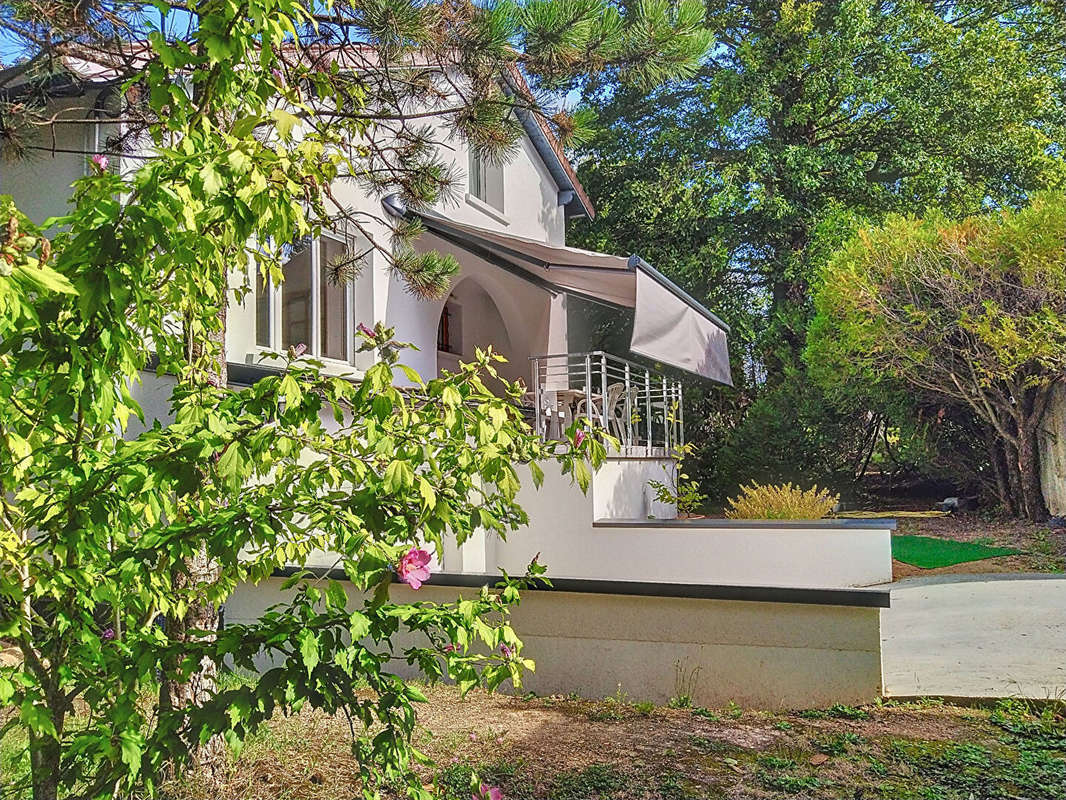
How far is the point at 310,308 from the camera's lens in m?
11.5

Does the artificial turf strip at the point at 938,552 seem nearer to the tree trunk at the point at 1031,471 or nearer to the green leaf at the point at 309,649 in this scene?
the tree trunk at the point at 1031,471

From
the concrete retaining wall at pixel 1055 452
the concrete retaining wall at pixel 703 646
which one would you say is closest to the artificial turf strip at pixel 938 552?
the concrete retaining wall at pixel 1055 452

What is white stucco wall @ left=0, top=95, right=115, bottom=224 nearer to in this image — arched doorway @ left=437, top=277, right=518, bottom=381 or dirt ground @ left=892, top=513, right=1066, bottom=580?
arched doorway @ left=437, top=277, right=518, bottom=381

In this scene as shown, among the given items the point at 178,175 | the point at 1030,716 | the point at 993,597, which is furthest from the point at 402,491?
the point at 993,597

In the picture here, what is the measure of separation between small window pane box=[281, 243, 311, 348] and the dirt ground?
31.7 ft

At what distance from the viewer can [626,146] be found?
28.0 metres

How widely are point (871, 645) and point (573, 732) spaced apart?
2389mm

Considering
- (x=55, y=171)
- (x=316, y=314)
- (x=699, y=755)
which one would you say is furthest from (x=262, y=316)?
(x=699, y=755)

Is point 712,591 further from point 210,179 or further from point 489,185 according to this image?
point 489,185

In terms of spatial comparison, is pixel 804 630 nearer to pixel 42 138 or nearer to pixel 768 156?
pixel 42 138

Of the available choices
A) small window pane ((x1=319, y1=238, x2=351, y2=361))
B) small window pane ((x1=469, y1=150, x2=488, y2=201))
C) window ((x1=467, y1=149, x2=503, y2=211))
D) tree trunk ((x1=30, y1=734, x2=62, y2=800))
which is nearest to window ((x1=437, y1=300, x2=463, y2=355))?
window ((x1=467, y1=149, x2=503, y2=211))

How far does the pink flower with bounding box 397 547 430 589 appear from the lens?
9.78ft

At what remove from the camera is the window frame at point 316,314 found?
1038cm

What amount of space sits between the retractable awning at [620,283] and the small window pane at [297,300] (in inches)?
59.7
